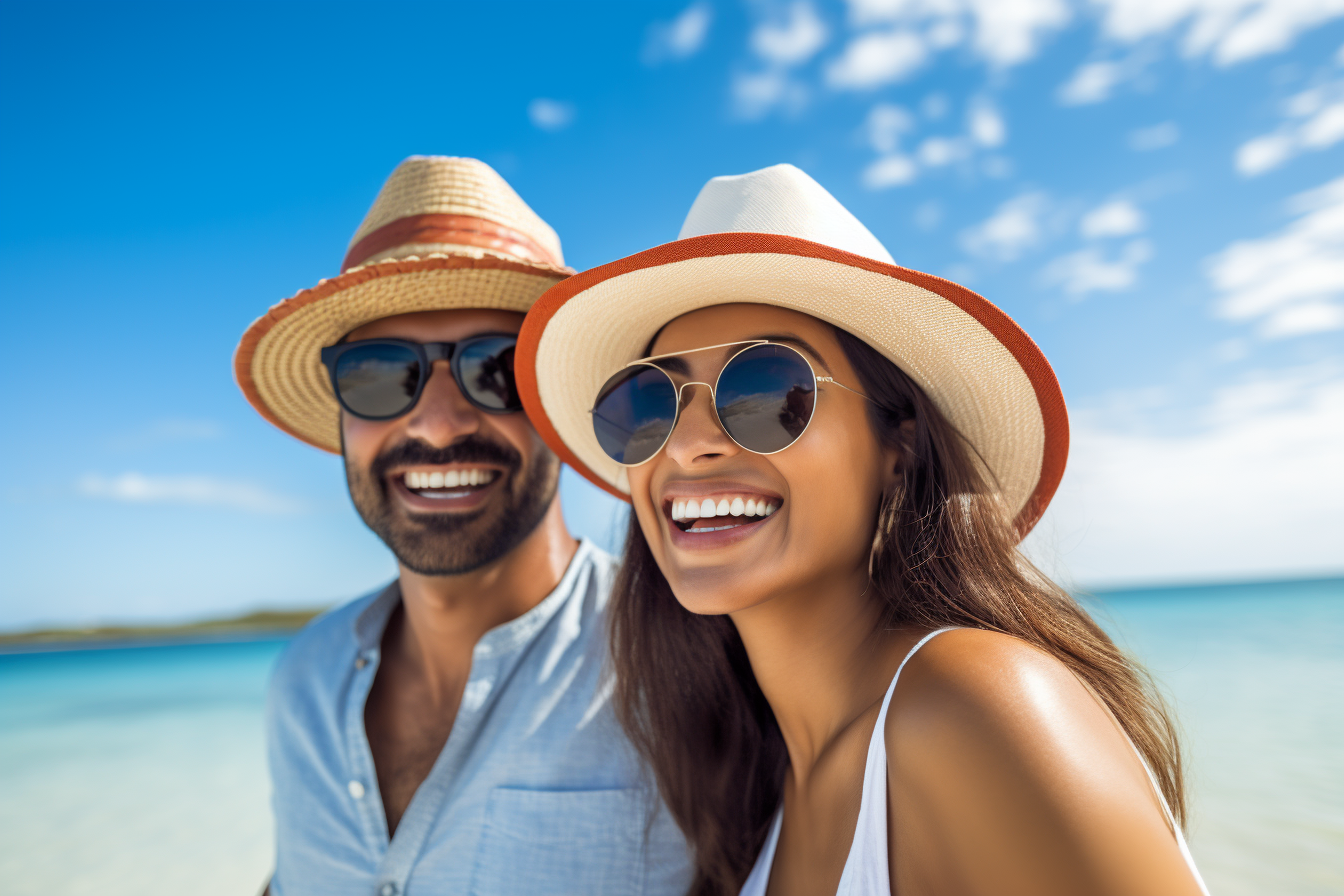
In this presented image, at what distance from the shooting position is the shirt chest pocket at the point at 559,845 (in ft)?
6.65

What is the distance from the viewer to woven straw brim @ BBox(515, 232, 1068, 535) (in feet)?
5.08

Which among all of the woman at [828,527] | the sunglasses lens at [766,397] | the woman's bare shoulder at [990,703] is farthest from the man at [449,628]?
the woman's bare shoulder at [990,703]

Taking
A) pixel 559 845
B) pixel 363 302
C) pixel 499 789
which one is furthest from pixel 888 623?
pixel 363 302

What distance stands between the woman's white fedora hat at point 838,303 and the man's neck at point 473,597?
916 millimetres

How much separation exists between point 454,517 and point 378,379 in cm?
58

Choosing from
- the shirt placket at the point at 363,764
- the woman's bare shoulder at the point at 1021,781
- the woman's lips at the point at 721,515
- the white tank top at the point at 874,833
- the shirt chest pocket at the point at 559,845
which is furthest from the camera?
the shirt placket at the point at 363,764

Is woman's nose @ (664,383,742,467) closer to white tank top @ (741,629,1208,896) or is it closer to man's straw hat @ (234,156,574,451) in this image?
white tank top @ (741,629,1208,896)

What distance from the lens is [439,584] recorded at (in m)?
2.60

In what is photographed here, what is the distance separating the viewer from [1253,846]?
7012 millimetres

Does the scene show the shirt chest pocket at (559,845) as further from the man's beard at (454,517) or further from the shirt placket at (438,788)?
the man's beard at (454,517)

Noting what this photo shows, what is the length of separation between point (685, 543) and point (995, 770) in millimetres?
928

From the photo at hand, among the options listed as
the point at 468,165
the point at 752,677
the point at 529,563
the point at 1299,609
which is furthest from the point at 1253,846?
the point at 1299,609

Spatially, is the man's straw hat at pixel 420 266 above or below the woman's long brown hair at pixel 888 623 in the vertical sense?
above

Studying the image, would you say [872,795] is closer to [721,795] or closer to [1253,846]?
[721,795]
